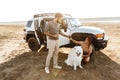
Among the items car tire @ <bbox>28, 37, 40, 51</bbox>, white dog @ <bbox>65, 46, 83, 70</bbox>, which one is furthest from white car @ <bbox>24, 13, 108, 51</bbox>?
white dog @ <bbox>65, 46, 83, 70</bbox>

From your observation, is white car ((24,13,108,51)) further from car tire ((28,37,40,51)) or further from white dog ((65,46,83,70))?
white dog ((65,46,83,70))

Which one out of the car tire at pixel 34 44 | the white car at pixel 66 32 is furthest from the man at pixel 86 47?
the car tire at pixel 34 44

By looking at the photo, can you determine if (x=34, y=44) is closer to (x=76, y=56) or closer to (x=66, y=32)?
(x=66, y=32)

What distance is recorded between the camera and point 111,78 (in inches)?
356

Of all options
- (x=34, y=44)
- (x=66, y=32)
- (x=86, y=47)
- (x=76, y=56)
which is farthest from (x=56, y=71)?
(x=34, y=44)

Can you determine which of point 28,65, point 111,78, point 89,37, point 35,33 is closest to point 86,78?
point 111,78

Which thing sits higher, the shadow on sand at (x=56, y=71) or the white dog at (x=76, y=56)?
the white dog at (x=76, y=56)

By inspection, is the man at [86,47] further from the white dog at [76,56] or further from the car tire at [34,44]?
the car tire at [34,44]

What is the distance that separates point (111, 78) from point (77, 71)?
1.51 metres

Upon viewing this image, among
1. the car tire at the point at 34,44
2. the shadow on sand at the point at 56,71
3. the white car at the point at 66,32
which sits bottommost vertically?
the shadow on sand at the point at 56,71

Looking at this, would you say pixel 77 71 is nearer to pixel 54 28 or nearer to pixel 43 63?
pixel 43 63

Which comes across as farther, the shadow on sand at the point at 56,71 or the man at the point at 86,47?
the man at the point at 86,47

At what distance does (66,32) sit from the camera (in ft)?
33.5

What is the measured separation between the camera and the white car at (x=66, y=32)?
985 cm
